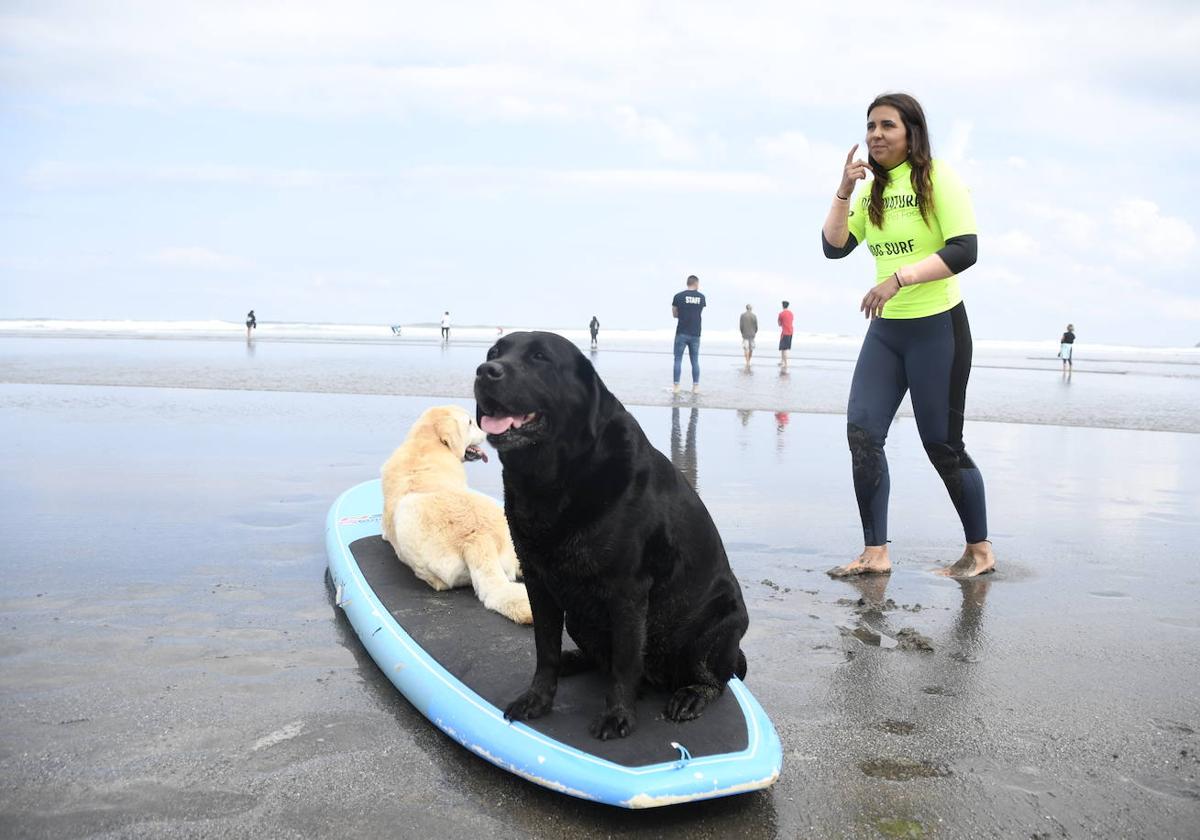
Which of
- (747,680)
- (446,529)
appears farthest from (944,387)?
(446,529)

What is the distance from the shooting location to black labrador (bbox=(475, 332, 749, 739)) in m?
2.70

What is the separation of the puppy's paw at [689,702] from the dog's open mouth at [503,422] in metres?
1.03

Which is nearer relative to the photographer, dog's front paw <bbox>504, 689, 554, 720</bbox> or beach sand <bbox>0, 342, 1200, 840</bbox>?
beach sand <bbox>0, 342, 1200, 840</bbox>

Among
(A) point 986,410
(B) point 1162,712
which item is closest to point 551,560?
(B) point 1162,712

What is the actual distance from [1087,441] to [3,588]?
11.7 m

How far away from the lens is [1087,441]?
1145 cm

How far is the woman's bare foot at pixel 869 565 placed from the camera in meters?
5.02

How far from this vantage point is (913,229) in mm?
4672

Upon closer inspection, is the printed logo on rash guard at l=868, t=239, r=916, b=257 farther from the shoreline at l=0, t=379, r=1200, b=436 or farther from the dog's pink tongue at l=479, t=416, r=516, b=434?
the shoreline at l=0, t=379, r=1200, b=436

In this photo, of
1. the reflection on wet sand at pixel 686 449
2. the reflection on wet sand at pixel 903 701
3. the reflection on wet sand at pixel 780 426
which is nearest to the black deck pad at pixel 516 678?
the reflection on wet sand at pixel 903 701

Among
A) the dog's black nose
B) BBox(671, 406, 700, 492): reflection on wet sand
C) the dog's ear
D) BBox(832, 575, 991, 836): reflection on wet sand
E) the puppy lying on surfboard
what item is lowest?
BBox(832, 575, 991, 836): reflection on wet sand

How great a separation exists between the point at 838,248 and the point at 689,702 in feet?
10.1

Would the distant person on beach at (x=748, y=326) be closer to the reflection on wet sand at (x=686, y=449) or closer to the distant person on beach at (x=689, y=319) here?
the distant person on beach at (x=689, y=319)

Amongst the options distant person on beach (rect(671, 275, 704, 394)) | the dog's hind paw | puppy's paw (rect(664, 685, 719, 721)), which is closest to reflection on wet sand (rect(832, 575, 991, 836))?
puppy's paw (rect(664, 685, 719, 721))
